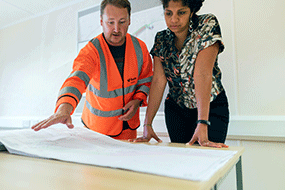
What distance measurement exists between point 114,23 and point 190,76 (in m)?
0.50

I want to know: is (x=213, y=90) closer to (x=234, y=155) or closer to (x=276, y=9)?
(x=234, y=155)

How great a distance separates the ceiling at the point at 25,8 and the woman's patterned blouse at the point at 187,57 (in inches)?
70.1

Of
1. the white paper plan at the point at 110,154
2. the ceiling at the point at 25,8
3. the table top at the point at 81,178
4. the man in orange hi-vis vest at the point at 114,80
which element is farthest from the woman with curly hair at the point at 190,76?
the ceiling at the point at 25,8

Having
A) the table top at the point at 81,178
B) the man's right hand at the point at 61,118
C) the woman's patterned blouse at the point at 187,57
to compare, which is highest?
the woman's patterned blouse at the point at 187,57

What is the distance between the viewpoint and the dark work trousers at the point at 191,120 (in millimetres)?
A: 949

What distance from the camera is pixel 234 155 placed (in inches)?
21.7

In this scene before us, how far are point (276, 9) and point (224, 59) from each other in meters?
0.45

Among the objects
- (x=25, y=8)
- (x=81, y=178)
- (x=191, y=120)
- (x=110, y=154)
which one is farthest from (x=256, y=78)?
(x=25, y=8)

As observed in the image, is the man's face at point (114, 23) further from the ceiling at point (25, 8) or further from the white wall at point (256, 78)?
the ceiling at point (25, 8)

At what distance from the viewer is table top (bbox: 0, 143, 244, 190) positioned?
327mm

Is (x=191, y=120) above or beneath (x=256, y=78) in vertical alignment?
beneath

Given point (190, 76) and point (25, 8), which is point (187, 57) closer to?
point (190, 76)

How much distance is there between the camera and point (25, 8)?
266cm

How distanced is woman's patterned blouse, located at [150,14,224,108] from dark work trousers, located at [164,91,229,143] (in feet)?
0.12
